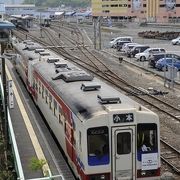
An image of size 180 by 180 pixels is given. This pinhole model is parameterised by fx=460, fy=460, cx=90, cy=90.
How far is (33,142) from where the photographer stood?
15.4 metres

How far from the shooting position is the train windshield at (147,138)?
10461 millimetres

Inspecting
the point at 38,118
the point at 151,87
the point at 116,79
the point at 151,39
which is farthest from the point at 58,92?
the point at 151,39

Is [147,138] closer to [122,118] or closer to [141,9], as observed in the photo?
[122,118]

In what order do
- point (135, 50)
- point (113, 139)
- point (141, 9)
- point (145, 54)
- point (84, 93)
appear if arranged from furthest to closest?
1. point (141, 9)
2. point (135, 50)
3. point (145, 54)
4. point (84, 93)
5. point (113, 139)

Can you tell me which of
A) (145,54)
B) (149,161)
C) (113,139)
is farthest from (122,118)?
(145,54)

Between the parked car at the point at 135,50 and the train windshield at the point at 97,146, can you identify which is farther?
the parked car at the point at 135,50

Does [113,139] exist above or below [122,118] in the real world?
below

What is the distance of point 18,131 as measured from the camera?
16.9 meters

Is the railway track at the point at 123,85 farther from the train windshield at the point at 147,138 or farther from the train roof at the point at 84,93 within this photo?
the train roof at the point at 84,93

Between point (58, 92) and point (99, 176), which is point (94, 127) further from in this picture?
point (58, 92)

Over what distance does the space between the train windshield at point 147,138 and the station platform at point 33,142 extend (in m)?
1.95

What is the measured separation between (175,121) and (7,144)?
7.74 metres

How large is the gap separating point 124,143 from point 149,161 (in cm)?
78

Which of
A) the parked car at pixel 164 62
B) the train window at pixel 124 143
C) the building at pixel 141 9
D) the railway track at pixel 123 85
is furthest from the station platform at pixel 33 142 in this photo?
the building at pixel 141 9
